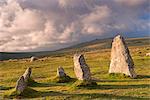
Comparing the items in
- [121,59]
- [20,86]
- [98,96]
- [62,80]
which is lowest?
[98,96]

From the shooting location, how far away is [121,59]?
136 feet

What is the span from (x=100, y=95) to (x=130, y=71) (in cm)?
1343

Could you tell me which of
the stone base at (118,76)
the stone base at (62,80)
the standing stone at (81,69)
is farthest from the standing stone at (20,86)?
the stone base at (118,76)

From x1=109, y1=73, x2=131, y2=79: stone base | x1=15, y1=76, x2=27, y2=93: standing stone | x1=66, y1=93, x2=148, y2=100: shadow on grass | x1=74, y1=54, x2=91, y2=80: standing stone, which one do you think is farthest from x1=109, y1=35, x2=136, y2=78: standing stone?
x1=15, y1=76, x2=27, y2=93: standing stone

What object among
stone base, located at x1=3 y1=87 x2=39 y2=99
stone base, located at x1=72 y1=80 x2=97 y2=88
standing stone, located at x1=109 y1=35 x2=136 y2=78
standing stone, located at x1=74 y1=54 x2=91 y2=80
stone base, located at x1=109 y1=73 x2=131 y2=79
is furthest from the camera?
standing stone, located at x1=109 y1=35 x2=136 y2=78

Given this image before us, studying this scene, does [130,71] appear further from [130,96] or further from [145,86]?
[130,96]

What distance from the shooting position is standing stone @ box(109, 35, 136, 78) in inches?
1592

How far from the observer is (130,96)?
88.0ft

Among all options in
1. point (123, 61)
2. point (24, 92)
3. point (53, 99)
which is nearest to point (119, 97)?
point (53, 99)

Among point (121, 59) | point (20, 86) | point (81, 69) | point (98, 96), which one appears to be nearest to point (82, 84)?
point (81, 69)

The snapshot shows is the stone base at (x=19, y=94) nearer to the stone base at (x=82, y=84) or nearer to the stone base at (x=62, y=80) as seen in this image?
the stone base at (x=82, y=84)

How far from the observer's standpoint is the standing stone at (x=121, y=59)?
40.4 m

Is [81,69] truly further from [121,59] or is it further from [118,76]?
[121,59]

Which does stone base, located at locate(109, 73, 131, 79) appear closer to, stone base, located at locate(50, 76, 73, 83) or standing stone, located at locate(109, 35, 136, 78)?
standing stone, located at locate(109, 35, 136, 78)
